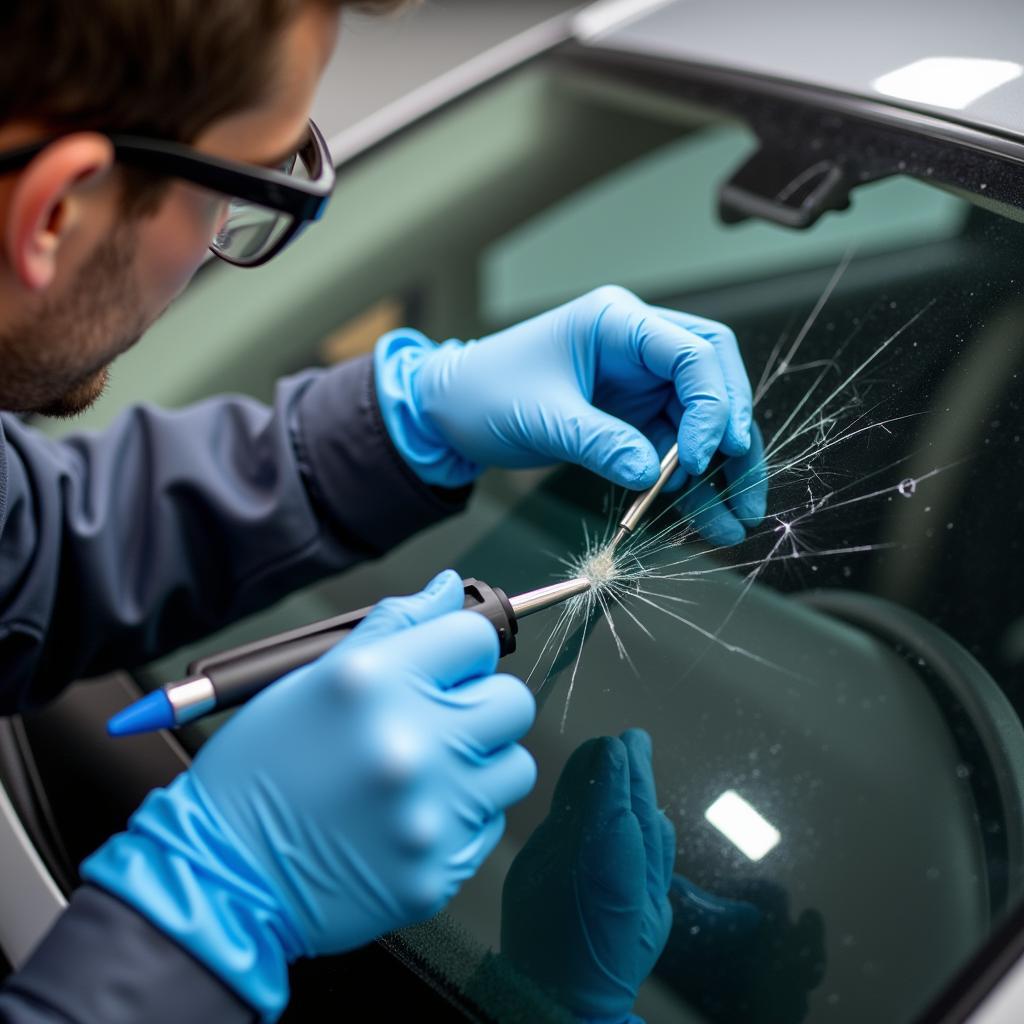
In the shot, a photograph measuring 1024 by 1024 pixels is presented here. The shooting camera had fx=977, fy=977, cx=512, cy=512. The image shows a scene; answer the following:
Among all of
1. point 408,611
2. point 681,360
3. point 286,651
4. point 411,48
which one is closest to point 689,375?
point 681,360

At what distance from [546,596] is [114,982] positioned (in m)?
0.50

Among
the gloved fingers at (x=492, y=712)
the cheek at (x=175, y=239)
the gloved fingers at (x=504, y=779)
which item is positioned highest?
the cheek at (x=175, y=239)

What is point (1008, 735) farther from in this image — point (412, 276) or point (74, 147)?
point (412, 276)

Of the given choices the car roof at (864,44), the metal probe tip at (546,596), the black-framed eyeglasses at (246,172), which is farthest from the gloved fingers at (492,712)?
the car roof at (864,44)

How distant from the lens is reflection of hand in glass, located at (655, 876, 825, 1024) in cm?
76

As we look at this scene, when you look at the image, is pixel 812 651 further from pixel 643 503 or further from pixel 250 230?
pixel 250 230

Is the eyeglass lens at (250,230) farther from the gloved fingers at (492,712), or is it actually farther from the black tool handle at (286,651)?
→ the gloved fingers at (492,712)

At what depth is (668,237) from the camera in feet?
4.91

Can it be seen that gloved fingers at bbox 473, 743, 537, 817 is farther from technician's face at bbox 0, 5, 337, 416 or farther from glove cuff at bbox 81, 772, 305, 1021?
technician's face at bbox 0, 5, 337, 416

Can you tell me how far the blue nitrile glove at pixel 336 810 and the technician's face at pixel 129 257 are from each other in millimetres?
385

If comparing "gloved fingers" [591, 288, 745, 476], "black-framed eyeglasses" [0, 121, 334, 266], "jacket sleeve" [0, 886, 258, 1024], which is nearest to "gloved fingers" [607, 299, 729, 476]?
"gloved fingers" [591, 288, 745, 476]

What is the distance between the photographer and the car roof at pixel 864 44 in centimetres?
122

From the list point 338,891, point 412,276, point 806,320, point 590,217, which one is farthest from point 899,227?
point 338,891

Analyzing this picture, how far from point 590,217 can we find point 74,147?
995 mm
